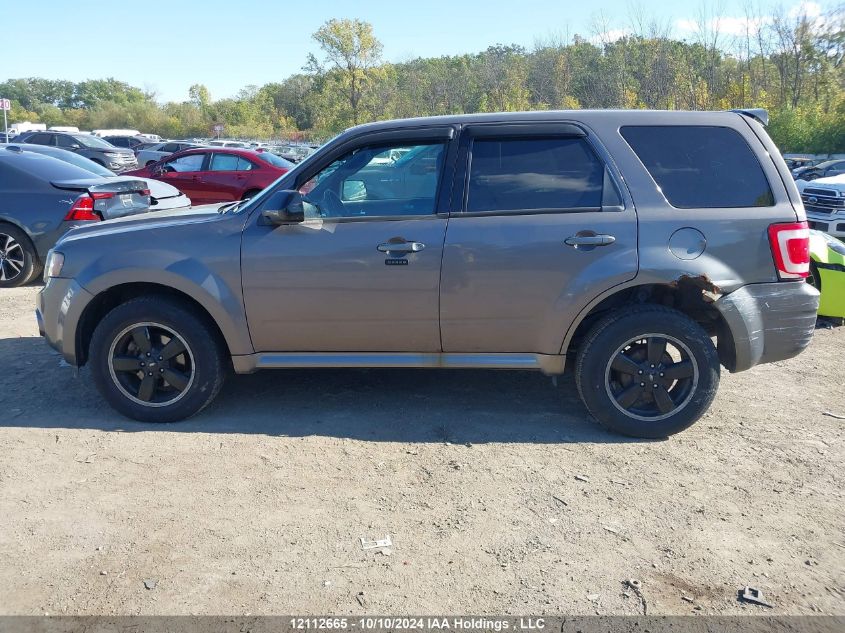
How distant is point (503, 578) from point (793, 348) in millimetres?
2504

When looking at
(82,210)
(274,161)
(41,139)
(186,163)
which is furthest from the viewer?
(41,139)

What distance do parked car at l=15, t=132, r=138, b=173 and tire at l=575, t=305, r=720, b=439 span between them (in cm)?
2126

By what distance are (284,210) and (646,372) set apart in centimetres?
237

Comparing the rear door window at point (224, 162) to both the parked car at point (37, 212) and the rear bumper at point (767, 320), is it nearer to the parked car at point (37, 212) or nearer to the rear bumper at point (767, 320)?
the parked car at point (37, 212)

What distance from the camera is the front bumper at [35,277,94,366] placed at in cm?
471

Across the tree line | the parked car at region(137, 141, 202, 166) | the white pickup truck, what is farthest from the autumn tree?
the white pickup truck

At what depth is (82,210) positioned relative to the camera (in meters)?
8.75

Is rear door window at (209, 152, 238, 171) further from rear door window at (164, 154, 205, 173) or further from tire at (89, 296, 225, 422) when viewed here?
tire at (89, 296, 225, 422)

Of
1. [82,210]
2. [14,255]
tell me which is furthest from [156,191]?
[14,255]

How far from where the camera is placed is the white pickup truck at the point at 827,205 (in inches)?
552

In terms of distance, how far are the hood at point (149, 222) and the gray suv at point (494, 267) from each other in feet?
0.17

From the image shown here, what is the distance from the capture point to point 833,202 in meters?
14.1

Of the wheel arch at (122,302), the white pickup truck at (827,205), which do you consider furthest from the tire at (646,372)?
the white pickup truck at (827,205)

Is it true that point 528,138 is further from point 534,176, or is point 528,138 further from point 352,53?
point 352,53
